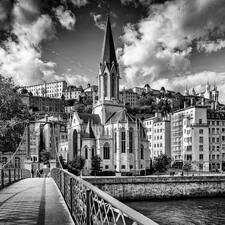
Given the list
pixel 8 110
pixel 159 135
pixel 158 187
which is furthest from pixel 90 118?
pixel 8 110

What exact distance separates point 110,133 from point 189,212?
4723 centimetres

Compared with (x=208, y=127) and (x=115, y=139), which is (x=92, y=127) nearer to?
(x=115, y=139)

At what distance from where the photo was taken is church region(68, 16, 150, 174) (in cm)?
8019

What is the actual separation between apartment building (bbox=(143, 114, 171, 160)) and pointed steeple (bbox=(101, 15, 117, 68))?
29.8m

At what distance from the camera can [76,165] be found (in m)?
76.6

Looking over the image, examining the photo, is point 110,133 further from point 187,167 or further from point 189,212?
point 189,212

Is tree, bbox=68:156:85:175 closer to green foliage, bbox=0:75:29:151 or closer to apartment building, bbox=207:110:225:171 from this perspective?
apartment building, bbox=207:110:225:171

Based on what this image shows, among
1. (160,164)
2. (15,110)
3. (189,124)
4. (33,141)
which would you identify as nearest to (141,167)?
(160,164)

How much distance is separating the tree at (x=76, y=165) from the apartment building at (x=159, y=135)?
37.5 m

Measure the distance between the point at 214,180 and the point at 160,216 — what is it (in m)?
22.2

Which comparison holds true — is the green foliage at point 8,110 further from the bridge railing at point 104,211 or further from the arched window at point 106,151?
the arched window at point 106,151

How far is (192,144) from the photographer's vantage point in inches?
3669

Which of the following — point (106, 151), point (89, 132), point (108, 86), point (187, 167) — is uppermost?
point (108, 86)

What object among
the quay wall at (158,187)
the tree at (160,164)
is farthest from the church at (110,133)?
the quay wall at (158,187)
